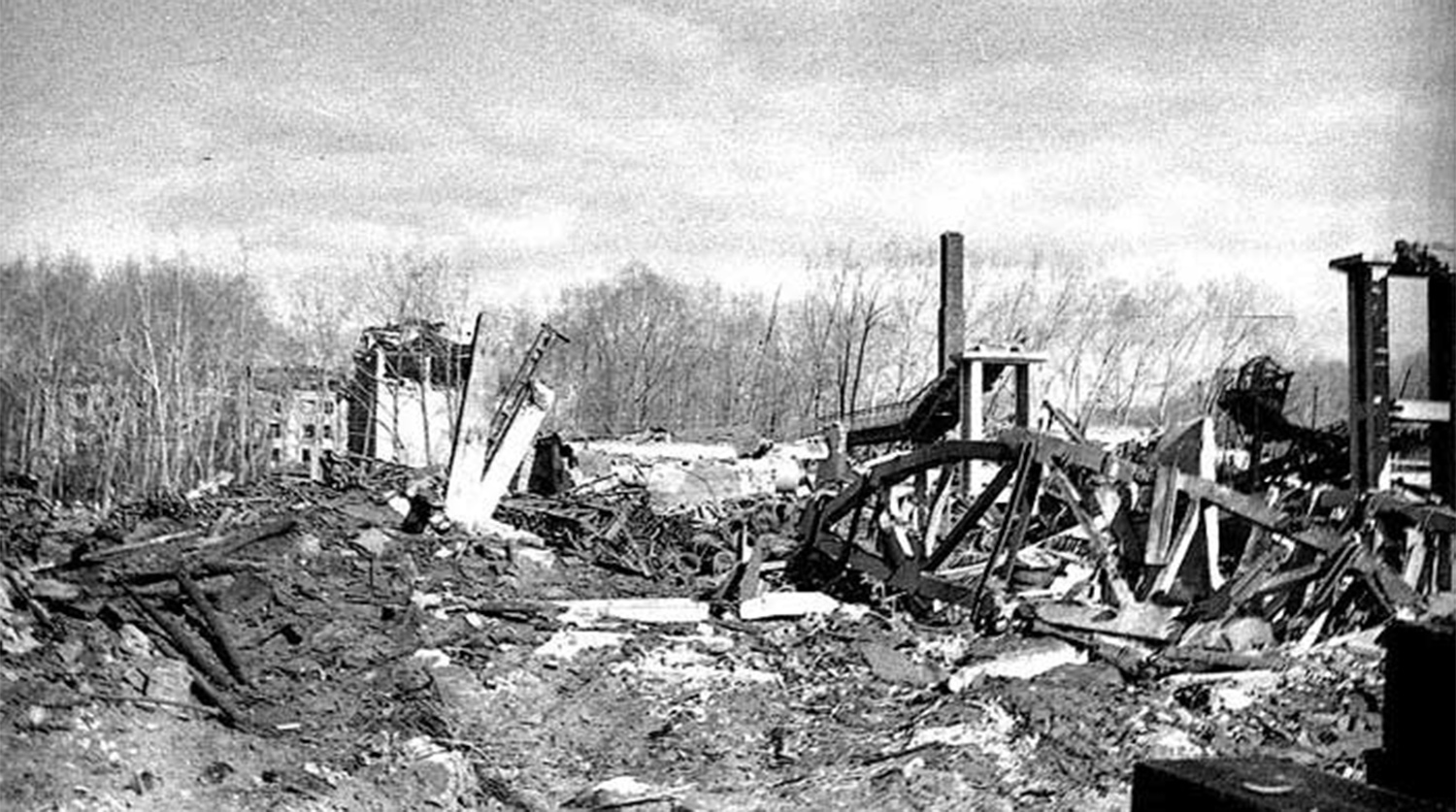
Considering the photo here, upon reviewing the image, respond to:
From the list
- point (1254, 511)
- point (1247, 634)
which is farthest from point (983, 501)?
point (1247, 634)

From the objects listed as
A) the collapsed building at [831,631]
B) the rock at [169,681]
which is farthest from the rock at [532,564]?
the rock at [169,681]

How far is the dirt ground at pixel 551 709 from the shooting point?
6.16 metres

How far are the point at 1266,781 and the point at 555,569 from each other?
11.4m

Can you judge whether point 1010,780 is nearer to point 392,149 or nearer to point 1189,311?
point 392,149

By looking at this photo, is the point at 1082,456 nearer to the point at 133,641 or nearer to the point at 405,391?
the point at 133,641

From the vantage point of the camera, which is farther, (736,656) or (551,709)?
(736,656)

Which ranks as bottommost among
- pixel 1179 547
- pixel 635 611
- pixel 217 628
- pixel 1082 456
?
pixel 635 611

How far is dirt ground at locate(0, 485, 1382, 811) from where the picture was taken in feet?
20.2

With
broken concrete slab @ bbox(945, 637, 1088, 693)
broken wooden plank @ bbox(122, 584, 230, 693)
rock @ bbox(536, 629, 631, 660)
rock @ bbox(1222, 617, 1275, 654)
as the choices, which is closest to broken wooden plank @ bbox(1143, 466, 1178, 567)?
rock @ bbox(1222, 617, 1275, 654)

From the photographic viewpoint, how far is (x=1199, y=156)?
27.6 feet

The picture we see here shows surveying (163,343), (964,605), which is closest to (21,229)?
(964,605)

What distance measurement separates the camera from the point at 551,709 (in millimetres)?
8266

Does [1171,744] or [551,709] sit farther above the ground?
[1171,744]

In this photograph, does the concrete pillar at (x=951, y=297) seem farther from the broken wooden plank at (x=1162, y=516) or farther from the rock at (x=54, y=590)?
the rock at (x=54, y=590)
